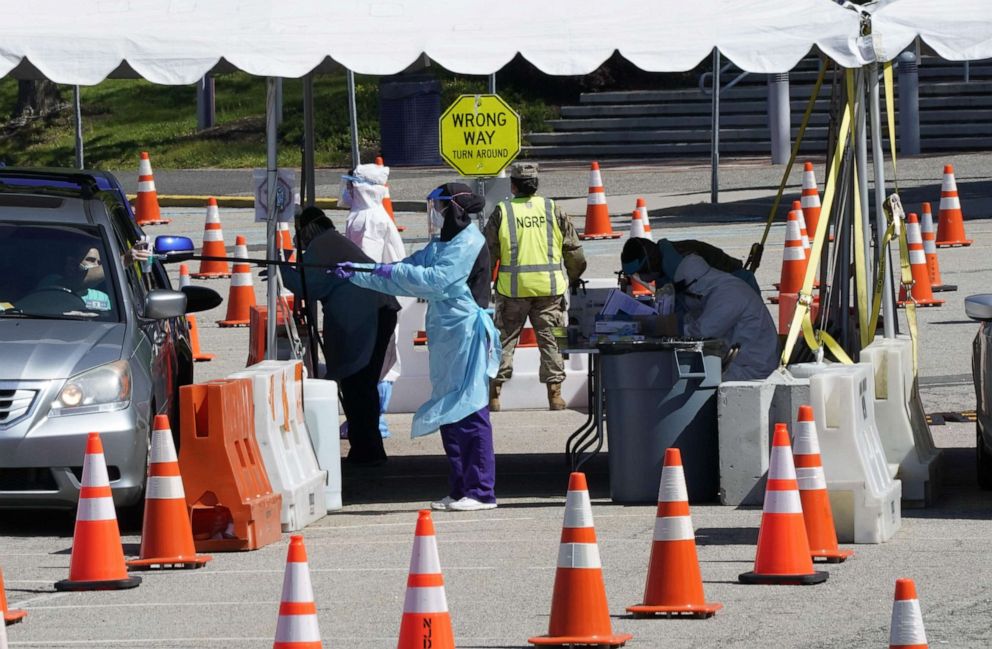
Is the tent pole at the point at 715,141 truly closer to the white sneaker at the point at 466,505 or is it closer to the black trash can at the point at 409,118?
the black trash can at the point at 409,118

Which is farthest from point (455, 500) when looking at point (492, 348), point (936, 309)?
point (936, 309)

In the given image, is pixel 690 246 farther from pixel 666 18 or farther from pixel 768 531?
pixel 768 531

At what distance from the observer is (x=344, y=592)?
28.6ft

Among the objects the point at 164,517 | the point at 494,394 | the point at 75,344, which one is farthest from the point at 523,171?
the point at 164,517

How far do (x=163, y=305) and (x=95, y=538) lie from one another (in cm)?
212

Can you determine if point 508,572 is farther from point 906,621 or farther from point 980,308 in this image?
point 906,621

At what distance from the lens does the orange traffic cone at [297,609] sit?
6469 mm

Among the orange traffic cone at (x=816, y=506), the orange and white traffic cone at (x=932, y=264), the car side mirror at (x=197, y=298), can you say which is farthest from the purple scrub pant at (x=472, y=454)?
the orange and white traffic cone at (x=932, y=264)

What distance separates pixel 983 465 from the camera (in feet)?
36.5

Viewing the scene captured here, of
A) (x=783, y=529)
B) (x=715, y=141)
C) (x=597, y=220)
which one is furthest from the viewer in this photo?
(x=715, y=141)

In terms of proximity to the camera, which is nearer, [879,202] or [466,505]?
[466,505]

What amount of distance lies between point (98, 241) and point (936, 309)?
9.44m

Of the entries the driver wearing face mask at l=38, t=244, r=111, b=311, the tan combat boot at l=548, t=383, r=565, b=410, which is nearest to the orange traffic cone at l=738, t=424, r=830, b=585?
the driver wearing face mask at l=38, t=244, r=111, b=311

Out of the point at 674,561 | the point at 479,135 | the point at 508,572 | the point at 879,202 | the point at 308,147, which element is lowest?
the point at 508,572
